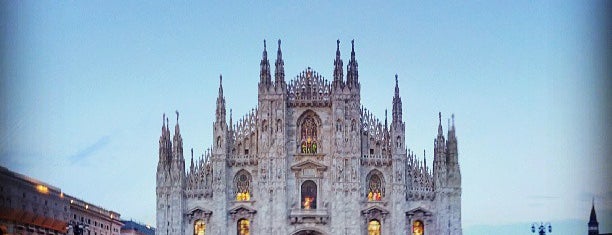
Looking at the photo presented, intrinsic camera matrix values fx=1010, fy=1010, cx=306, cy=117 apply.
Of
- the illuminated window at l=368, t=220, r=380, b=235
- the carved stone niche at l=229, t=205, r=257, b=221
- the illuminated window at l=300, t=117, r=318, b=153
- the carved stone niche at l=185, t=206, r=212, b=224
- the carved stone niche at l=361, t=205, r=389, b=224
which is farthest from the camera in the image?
the illuminated window at l=300, t=117, r=318, b=153

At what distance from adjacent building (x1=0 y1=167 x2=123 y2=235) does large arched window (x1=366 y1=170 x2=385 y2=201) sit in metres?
24.3

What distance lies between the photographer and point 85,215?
→ 4264 inches

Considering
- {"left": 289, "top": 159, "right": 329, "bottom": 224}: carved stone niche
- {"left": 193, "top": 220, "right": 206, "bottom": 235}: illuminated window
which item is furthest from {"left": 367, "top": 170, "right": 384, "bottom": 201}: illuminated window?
{"left": 193, "top": 220, "right": 206, "bottom": 235}: illuminated window

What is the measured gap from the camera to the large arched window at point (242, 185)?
87.1m

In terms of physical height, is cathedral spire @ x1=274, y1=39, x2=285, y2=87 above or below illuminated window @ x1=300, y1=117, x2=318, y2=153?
above

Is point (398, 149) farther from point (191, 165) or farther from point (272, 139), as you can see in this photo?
point (191, 165)

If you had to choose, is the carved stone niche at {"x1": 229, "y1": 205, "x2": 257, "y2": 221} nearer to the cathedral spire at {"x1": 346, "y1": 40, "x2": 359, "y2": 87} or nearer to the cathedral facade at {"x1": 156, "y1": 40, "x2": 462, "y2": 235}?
the cathedral facade at {"x1": 156, "y1": 40, "x2": 462, "y2": 235}

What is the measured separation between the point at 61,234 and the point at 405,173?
30030 millimetres

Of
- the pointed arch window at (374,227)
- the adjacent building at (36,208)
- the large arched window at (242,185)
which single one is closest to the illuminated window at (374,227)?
the pointed arch window at (374,227)

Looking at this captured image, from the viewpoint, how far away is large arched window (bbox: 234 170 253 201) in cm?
8706

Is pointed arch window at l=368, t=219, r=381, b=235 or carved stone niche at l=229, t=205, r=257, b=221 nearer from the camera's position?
carved stone niche at l=229, t=205, r=257, b=221

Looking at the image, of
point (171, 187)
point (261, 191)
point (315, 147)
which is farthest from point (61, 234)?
point (315, 147)

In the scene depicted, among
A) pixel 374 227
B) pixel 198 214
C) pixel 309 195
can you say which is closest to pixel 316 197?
pixel 309 195

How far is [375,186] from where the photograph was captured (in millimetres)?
87250
